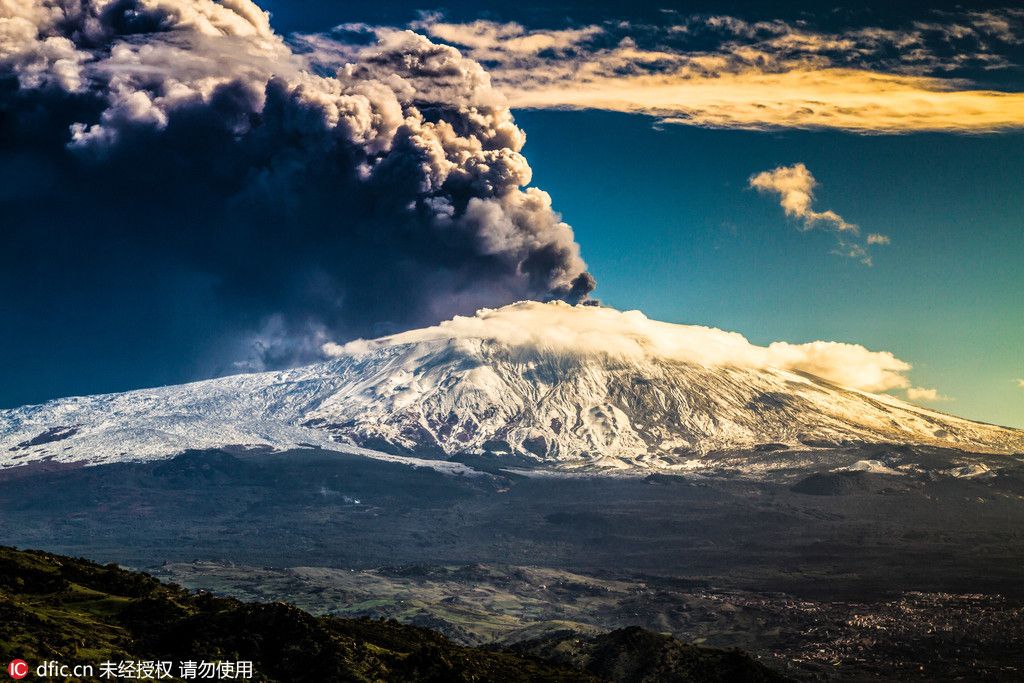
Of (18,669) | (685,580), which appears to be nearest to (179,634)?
(18,669)

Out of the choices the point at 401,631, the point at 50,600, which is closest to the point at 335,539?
the point at 401,631

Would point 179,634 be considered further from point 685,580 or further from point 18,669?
point 685,580

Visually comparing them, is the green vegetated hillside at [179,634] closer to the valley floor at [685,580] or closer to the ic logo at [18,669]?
the ic logo at [18,669]

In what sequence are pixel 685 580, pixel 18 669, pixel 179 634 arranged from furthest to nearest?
pixel 685 580 → pixel 179 634 → pixel 18 669

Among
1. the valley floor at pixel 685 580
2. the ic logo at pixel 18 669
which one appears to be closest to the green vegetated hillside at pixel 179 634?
the ic logo at pixel 18 669

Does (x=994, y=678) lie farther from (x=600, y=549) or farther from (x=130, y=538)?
(x=130, y=538)
